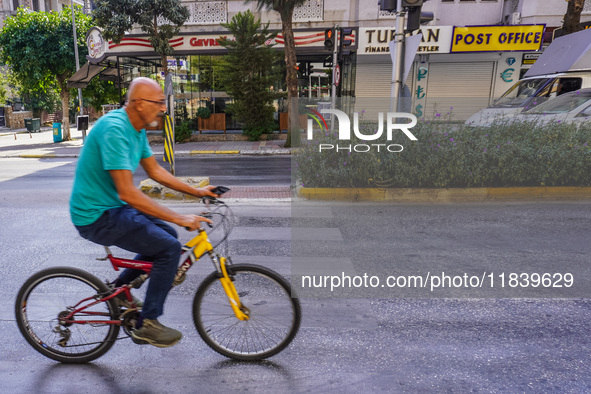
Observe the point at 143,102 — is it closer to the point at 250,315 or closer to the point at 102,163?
the point at 102,163

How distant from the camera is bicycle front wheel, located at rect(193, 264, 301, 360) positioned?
297 centimetres

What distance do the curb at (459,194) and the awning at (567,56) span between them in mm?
6194

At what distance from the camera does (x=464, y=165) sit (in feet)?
27.6

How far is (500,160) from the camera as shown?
830 centimetres

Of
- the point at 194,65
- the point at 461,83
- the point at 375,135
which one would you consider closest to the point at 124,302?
the point at 375,135

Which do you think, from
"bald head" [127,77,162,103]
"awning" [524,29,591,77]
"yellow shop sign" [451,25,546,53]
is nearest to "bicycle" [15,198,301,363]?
"bald head" [127,77,162,103]

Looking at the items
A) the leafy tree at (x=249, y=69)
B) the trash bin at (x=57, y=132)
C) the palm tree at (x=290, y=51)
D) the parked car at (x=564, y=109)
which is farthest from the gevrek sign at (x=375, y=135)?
the trash bin at (x=57, y=132)

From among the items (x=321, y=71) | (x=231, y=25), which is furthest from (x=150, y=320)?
(x=321, y=71)

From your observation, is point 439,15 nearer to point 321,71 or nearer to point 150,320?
point 321,71

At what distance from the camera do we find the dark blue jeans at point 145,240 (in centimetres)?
274

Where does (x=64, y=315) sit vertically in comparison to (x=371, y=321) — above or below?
above

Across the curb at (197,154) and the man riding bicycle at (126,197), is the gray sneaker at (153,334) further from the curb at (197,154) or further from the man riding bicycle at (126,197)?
the curb at (197,154)

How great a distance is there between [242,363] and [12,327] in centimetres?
209

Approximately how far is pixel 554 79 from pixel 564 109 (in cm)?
225
